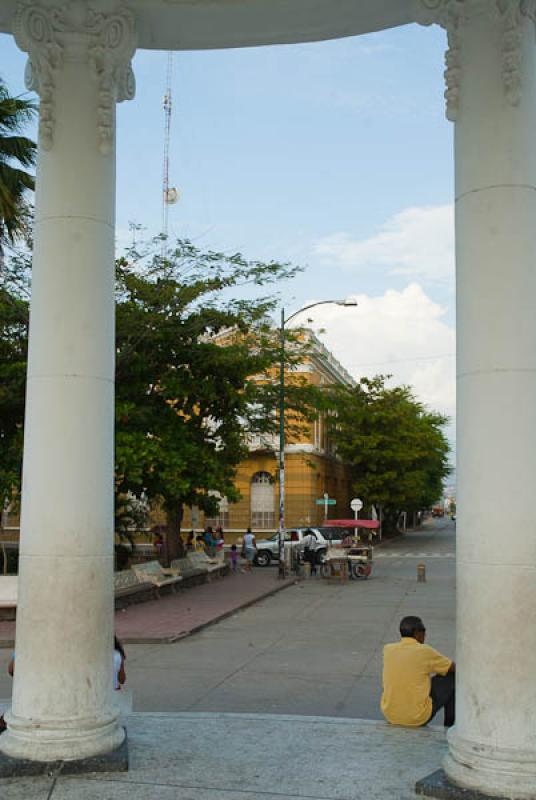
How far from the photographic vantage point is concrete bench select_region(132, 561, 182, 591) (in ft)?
80.2

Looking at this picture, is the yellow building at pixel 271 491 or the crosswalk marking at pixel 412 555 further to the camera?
the yellow building at pixel 271 491

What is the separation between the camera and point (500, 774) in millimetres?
6062

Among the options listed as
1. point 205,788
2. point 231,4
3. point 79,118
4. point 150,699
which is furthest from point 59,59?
point 150,699

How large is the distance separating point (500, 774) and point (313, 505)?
162ft

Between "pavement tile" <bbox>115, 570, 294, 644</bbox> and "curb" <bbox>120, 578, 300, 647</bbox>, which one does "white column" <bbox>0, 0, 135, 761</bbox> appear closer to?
"curb" <bbox>120, 578, 300, 647</bbox>

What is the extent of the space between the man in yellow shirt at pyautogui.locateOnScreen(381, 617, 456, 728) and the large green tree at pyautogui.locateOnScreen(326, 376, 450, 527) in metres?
50.7

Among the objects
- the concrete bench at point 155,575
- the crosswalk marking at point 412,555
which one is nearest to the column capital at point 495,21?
the concrete bench at point 155,575

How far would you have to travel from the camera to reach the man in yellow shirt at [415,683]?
8156 mm

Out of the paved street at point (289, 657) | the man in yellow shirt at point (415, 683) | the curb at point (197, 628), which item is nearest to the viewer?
the man in yellow shirt at point (415, 683)

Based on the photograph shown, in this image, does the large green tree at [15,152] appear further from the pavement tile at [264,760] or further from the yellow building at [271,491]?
the yellow building at [271,491]

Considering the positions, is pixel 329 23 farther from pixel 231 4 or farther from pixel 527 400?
pixel 527 400

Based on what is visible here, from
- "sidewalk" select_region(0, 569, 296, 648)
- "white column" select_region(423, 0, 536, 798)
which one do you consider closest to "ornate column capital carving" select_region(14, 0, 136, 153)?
"white column" select_region(423, 0, 536, 798)

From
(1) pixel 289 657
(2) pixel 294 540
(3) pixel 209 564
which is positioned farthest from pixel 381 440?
(1) pixel 289 657

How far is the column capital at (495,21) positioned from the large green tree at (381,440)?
52.0 m
